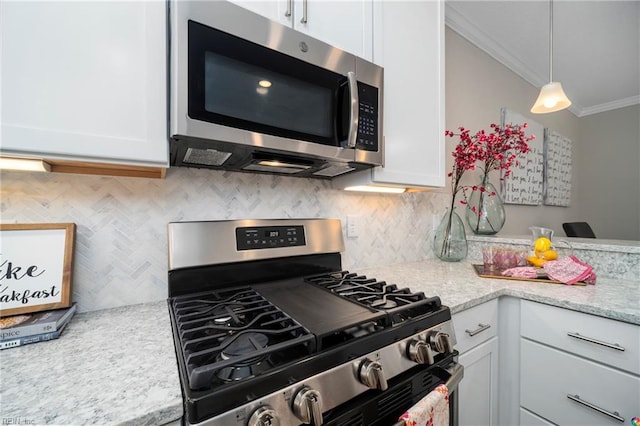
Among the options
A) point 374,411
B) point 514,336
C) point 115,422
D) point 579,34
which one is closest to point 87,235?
point 115,422

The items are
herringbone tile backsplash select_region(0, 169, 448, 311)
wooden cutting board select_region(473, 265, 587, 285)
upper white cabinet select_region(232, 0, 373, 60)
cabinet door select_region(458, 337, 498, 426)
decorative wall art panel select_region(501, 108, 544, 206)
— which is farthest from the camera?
decorative wall art panel select_region(501, 108, 544, 206)

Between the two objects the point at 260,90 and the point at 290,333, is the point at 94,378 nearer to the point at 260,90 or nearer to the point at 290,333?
the point at 290,333

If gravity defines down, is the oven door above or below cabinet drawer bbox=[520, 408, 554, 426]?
above

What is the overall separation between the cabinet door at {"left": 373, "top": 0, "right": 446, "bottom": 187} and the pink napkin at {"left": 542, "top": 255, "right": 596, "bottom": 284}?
0.64 metres

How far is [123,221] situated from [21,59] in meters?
0.50

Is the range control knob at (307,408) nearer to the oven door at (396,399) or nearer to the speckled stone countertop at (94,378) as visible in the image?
the oven door at (396,399)

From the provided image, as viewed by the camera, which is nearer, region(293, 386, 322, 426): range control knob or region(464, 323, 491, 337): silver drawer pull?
region(293, 386, 322, 426): range control knob

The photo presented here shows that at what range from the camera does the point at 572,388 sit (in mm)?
1000

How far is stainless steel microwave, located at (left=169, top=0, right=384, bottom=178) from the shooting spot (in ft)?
2.45

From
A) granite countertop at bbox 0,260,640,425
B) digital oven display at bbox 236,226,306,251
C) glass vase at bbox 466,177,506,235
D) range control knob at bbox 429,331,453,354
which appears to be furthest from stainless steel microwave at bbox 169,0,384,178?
glass vase at bbox 466,177,506,235

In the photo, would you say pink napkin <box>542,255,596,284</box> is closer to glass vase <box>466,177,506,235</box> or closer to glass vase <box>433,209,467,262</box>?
glass vase <box>433,209,467,262</box>

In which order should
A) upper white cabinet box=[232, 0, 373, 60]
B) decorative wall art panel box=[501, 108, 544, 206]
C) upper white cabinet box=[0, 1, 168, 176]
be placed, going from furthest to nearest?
decorative wall art panel box=[501, 108, 544, 206] < upper white cabinet box=[232, 0, 373, 60] < upper white cabinet box=[0, 1, 168, 176]

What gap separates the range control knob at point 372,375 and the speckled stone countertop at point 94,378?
14.5 inches

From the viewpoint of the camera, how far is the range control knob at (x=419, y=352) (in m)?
0.73
